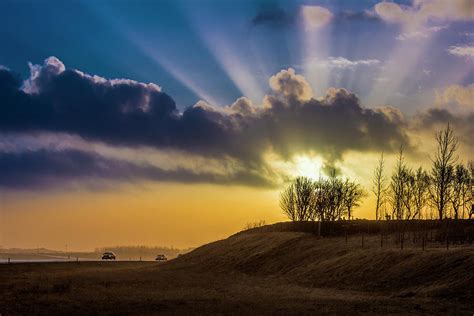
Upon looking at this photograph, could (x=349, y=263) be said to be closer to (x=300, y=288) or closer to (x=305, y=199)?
(x=300, y=288)

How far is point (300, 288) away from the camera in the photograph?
49938 millimetres

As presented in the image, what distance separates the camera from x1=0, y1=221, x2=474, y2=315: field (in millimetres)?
34625

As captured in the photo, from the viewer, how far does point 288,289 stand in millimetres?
49312

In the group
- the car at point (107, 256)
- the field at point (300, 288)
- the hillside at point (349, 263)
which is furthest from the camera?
the car at point (107, 256)

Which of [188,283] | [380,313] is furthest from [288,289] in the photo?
[380,313]

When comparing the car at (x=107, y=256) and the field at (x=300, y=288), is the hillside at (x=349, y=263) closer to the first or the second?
the field at (x=300, y=288)

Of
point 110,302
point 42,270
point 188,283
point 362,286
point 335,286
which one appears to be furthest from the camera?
point 42,270

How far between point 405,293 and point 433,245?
1927cm

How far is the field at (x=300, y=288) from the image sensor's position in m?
34.6

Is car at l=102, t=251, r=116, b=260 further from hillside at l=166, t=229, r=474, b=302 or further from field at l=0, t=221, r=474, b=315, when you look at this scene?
field at l=0, t=221, r=474, b=315

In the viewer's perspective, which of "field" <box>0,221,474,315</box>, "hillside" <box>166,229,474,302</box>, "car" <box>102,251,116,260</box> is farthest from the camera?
"car" <box>102,251,116,260</box>

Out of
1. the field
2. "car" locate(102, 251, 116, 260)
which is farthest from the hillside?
"car" locate(102, 251, 116, 260)

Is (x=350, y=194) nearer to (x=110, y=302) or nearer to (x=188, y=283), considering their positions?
(x=188, y=283)

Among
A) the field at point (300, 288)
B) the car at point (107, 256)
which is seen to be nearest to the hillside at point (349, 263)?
the field at point (300, 288)
